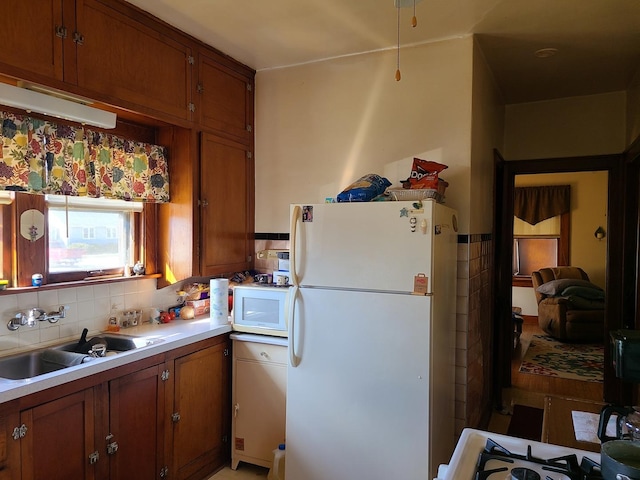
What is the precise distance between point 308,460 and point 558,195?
6.18 metres

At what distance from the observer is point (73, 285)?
2332 mm

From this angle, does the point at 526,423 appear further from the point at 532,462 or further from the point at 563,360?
the point at 532,462

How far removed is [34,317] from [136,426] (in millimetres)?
725

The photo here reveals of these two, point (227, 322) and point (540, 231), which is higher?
point (540, 231)

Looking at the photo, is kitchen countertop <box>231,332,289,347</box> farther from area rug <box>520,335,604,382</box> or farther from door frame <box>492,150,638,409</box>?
area rug <box>520,335,604,382</box>

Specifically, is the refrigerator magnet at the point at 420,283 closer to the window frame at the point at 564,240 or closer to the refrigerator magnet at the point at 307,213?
the refrigerator magnet at the point at 307,213

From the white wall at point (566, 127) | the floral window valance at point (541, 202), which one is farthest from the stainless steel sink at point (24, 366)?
the floral window valance at point (541, 202)

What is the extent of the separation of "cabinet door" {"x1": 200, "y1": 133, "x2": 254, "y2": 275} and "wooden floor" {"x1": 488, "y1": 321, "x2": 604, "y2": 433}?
2.34 m

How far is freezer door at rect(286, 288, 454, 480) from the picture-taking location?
2076 mm

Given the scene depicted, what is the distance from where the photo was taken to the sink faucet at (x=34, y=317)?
83.0 inches

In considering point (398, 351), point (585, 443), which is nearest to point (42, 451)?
point (398, 351)

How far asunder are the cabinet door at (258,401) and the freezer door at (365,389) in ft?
1.10

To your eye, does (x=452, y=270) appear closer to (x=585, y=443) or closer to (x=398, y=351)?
(x=398, y=351)

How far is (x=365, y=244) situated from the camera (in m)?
2.16
